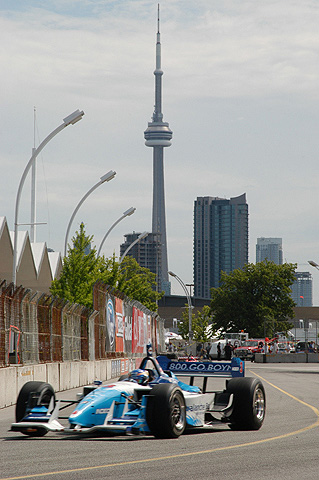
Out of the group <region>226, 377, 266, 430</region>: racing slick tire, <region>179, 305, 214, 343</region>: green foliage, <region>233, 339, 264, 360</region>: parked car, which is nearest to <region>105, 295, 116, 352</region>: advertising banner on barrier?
<region>226, 377, 266, 430</region>: racing slick tire

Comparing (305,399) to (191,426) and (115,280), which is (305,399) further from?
(115,280)

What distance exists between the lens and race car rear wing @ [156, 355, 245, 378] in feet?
41.5

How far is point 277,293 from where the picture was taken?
3698 inches

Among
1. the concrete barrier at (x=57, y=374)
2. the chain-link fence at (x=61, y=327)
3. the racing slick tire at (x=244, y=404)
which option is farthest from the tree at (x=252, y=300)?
the racing slick tire at (x=244, y=404)

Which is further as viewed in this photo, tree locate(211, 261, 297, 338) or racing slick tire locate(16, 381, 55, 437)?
tree locate(211, 261, 297, 338)

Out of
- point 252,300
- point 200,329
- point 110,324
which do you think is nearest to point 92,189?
point 110,324

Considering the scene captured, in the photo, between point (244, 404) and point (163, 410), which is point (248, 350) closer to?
point (244, 404)

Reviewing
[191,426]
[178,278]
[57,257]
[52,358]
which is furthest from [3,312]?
[178,278]

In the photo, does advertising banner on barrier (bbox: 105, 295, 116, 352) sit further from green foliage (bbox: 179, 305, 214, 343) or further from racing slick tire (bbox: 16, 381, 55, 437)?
green foliage (bbox: 179, 305, 214, 343)

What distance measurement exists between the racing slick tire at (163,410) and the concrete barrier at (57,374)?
6657mm

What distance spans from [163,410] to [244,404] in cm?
191

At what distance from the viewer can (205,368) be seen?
1284 centimetres

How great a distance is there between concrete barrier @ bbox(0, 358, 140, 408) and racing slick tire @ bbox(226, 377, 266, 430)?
6.14 metres

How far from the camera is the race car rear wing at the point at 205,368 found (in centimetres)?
1265
